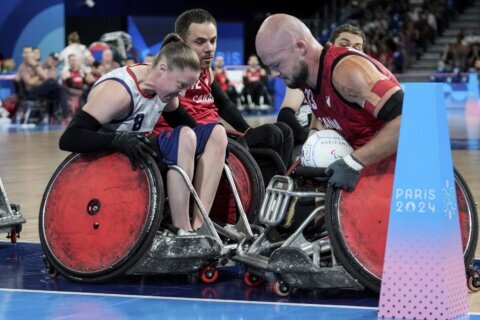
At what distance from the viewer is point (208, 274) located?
553cm

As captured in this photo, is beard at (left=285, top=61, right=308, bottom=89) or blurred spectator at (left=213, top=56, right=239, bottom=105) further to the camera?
blurred spectator at (left=213, top=56, right=239, bottom=105)

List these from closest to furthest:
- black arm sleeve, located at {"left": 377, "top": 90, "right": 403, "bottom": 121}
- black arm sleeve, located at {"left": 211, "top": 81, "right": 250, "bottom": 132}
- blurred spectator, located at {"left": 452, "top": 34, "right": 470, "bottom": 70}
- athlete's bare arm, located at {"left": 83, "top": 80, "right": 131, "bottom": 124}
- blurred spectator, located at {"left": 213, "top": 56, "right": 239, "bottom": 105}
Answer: black arm sleeve, located at {"left": 377, "top": 90, "right": 403, "bottom": 121} → athlete's bare arm, located at {"left": 83, "top": 80, "right": 131, "bottom": 124} → black arm sleeve, located at {"left": 211, "top": 81, "right": 250, "bottom": 132} → blurred spectator, located at {"left": 213, "top": 56, "right": 239, "bottom": 105} → blurred spectator, located at {"left": 452, "top": 34, "right": 470, "bottom": 70}

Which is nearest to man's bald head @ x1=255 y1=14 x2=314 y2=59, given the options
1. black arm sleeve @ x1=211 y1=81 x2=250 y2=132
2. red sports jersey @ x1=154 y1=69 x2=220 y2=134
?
red sports jersey @ x1=154 y1=69 x2=220 y2=134

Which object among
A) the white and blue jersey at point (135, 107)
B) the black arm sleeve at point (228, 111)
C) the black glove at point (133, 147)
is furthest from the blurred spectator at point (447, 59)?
the black glove at point (133, 147)

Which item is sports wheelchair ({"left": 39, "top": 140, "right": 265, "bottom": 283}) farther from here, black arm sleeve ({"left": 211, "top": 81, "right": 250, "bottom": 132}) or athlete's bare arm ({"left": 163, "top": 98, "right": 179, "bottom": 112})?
black arm sleeve ({"left": 211, "top": 81, "right": 250, "bottom": 132})

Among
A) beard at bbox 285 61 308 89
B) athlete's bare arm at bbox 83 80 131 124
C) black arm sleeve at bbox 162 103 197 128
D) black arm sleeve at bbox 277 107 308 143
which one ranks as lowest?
black arm sleeve at bbox 277 107 308 143

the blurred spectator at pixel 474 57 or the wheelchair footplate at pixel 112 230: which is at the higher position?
the wheelchair footplate at pixel 112 230

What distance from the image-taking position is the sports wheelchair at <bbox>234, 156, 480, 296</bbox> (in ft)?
16.3

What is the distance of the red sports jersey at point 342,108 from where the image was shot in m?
5.14

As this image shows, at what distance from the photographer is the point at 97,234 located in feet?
18.0

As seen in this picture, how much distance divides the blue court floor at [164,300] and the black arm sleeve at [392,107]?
33.3 inches

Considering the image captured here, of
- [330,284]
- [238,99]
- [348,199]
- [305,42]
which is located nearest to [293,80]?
[305,42]

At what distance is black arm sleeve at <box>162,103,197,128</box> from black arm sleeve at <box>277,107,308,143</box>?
1.41 metres

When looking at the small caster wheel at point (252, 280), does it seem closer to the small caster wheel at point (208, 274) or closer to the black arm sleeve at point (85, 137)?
the small caster wheel at point (208, 274)
